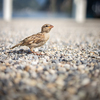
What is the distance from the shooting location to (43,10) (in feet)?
51.9

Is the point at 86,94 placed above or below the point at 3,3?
below

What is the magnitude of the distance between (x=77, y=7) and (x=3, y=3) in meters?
7.31

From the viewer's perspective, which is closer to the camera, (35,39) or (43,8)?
(35,39)

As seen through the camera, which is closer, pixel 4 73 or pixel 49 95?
pixel 49 95

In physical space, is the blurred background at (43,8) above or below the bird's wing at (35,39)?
above

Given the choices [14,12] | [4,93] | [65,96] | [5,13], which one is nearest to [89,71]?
[65,96]

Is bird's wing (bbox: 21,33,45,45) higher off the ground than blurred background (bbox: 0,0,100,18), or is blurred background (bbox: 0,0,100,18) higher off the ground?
blurred background (bbox: 0,0,100,18)

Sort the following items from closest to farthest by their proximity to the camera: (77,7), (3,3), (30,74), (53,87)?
(53,87) → (30,74) → (3,3) → (77,7)

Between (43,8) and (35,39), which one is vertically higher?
(43,8)

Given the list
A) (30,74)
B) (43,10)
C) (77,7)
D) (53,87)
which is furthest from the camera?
(43,10)

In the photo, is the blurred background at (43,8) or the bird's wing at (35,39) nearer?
the bird's wing at (35,39)

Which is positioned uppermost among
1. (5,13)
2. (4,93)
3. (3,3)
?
(3,3)

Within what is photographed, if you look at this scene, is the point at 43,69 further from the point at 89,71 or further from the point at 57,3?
the point at 57,3

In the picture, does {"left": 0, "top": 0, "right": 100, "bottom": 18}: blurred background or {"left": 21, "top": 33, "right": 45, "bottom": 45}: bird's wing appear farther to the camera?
{"left": 0, "top": 0, "right": 100, "bottom": 18}: blurred background
